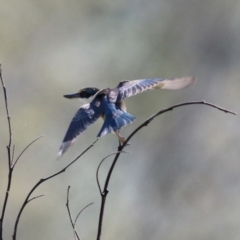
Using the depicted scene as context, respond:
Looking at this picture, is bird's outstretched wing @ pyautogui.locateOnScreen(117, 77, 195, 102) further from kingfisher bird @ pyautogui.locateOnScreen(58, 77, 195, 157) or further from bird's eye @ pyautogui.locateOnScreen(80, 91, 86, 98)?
bird's eye @ pyautogui.locateOnScreen(80, 91, 86, 98)

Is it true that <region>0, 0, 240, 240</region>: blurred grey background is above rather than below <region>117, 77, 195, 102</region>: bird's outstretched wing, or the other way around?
above

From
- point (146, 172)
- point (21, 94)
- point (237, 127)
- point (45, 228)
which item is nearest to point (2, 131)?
point (21, 94)

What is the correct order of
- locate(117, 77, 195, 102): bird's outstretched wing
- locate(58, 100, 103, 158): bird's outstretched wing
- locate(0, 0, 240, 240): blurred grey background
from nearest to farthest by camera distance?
locate(58, 100, 103, 158): bird's outstretched wing
locate(117, 77, 195, 102): bird's outstretched wing
locate(0, 0, 240, 240): blurred grey background

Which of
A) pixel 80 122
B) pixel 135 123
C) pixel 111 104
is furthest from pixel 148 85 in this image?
pixel 135 123

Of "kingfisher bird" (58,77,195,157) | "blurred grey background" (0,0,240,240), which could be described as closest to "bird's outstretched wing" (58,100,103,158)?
"kingfisher bird" (58,77,195,157)

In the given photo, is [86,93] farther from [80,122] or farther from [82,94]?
[80,122]

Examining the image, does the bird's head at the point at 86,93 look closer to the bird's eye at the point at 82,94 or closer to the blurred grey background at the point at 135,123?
the bird's eye at the point at 82,94
